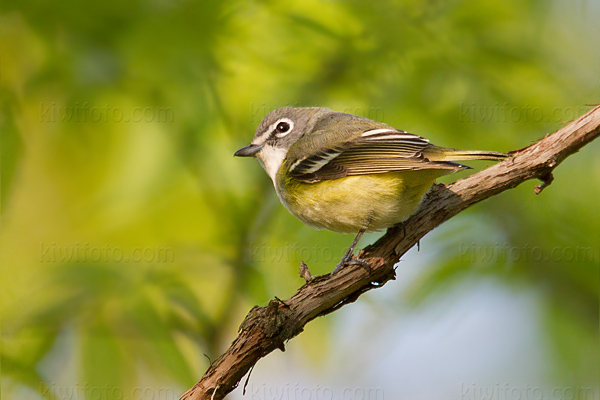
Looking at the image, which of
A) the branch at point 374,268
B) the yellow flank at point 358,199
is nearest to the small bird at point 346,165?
the yellow flank at point 358,199

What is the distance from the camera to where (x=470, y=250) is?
4.78 m

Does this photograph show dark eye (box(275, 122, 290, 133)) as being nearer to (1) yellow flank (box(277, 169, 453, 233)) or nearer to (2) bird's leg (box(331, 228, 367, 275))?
(1) yellow flank (box(277, 169, 453, 233))

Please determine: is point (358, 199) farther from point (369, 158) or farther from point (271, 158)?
point (271, 158)

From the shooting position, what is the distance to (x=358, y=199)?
4.17 meters

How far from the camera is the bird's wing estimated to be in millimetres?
3939

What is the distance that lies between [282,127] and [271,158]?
1.10 ft

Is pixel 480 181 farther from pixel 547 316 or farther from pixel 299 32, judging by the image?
pixel 299 32

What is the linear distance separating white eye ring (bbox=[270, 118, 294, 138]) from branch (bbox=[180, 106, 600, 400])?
1.56 metres

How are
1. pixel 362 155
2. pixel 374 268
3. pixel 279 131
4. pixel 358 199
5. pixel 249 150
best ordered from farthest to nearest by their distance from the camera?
1. pixel 279 131
2. pixel 249 150
3. pixel 362 155
4. pixel 358 199
5. pixel 374 268

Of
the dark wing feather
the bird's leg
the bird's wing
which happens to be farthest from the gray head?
the bird's leg

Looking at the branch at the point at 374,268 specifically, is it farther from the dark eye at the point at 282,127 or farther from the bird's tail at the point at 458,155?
the dark eye at the point at 282,127

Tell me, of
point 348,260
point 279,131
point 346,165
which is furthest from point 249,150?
point 348,260

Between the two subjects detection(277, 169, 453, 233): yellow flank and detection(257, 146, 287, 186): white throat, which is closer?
detection(277, 169, 453, 233): yellow flank

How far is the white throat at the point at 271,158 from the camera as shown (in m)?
4.91
